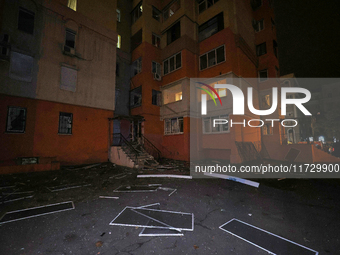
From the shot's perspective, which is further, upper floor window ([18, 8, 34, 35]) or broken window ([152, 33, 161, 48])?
broken window ([152, 33, 161, 48])

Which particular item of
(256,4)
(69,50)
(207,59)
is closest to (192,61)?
(207,59)

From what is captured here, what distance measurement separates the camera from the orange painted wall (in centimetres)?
852

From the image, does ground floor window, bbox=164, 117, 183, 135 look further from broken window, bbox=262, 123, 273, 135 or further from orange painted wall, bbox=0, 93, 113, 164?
broken window, bbox=262, 123, 273, 135

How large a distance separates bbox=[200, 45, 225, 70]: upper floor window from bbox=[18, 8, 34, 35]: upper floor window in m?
13.1

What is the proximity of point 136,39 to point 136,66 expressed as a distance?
326 centimetres

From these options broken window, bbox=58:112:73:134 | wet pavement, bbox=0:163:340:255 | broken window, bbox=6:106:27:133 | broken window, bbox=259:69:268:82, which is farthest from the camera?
broken window, bbox=259:69:268:82

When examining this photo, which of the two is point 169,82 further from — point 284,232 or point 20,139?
point 284,232

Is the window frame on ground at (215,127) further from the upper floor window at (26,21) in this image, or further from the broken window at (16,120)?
the upper floor window at (26,21)

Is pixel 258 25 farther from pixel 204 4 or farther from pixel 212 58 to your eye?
pixel 212 58

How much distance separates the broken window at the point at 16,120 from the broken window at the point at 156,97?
9.67 metres

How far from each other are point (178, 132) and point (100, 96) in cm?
742

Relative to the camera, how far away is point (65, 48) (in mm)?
10500

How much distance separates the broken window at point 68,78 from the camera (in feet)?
34.5

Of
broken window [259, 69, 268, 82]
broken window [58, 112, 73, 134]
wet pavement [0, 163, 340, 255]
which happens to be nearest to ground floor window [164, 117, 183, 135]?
wet pavement [0, 163, 340, 255]
